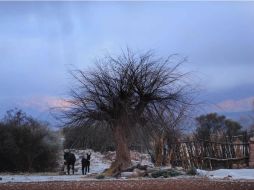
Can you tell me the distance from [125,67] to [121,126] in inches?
138

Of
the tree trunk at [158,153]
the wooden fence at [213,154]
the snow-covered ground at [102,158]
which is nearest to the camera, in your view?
the wooden fence at [213,154]

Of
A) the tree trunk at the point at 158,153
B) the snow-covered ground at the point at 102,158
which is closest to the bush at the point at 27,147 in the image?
the snow-covered ground at the point at 102,158

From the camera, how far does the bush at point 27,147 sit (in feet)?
131

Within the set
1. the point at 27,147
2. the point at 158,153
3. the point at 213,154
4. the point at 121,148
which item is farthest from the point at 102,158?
the point at 121,148

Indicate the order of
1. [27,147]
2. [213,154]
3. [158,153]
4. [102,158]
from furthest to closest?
1. [102,158]
2. [27,147]
3. [158,153]
4. [213,154]

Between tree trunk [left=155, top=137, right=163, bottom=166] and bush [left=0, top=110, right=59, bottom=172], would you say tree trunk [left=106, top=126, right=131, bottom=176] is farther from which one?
bush [left=0, top=110, right=59, bottom=172]

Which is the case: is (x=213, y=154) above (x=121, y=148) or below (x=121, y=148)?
below

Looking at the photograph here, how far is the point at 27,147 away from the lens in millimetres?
41219

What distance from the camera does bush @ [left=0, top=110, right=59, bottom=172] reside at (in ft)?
131

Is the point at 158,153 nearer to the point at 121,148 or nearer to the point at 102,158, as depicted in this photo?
the point at 121,148

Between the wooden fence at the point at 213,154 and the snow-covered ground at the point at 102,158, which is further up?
the snow-covered ground at the point at 102,158

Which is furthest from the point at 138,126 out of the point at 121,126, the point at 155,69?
the point at 155,69

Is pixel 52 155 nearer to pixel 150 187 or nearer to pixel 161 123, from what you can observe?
pixel 161 123

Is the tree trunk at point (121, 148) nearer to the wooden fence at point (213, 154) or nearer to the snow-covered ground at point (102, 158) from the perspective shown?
the wooden fence at point (213, 154)
